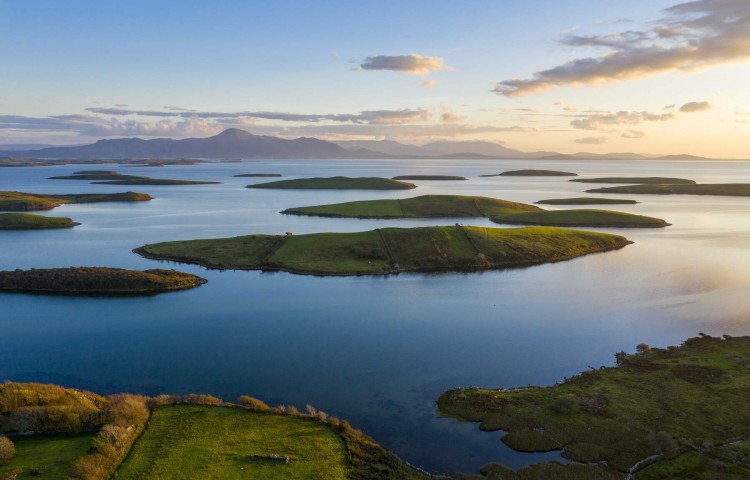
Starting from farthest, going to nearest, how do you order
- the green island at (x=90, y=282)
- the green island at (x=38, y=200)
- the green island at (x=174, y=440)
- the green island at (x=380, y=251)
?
the green island at (x=38, y=200) → the green island at (x=380, y=251) → the green island at (x=90, y=282) → the green island at (x=174, y=440)

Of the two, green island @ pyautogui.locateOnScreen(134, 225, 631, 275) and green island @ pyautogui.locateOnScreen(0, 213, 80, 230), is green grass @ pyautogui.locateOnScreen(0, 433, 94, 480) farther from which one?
green island @ pyautogui.locateOnScreen(0, 213, 80, 230)

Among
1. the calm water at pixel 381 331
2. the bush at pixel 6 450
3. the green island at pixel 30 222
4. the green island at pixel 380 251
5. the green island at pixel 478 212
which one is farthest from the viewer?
the green island at pixel 478 212

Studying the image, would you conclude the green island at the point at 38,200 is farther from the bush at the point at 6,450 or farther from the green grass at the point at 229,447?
the green grass at the point at 229,447

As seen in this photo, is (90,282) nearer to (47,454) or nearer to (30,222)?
(47,454)

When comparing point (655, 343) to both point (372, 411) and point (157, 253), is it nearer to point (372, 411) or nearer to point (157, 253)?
point (372, 411)

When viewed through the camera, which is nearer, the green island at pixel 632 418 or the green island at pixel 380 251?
the green island at pixel 632 418

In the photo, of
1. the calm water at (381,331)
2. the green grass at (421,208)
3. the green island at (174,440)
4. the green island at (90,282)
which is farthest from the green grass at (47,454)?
the green grass at (421,208)

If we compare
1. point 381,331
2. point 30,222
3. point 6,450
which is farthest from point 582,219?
point 30,222
